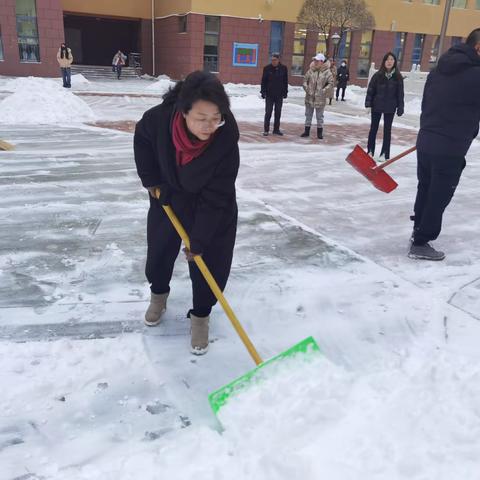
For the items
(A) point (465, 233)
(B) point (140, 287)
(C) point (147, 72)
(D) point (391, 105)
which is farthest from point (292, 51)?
(B) point (140, 287)

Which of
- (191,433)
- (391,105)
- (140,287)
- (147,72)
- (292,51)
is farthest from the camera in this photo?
(147,72)

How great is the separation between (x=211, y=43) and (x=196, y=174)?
79.9ft

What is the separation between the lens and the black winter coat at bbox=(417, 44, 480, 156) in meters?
3.51

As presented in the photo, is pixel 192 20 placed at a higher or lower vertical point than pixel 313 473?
higher

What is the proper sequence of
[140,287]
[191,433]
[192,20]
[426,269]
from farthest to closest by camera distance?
[192,20] < [426,269] < [140,287] < [191,433]

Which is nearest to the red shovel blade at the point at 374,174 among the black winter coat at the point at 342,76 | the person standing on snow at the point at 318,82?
the person standing on snow at the point at 318,82

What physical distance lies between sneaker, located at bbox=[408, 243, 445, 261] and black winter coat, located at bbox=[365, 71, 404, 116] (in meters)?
4.26

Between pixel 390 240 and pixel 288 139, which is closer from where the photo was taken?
pixel 390 240

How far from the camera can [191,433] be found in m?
2.09

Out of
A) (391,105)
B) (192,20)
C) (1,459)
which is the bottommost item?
(1,459)

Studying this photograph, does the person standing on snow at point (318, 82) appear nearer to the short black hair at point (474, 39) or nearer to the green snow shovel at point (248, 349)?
the short black hair at point (474, 39)

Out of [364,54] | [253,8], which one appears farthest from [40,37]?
[364,54]

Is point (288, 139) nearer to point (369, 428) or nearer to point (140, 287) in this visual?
point (140, 287)

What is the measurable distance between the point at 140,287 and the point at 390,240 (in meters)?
2.32
